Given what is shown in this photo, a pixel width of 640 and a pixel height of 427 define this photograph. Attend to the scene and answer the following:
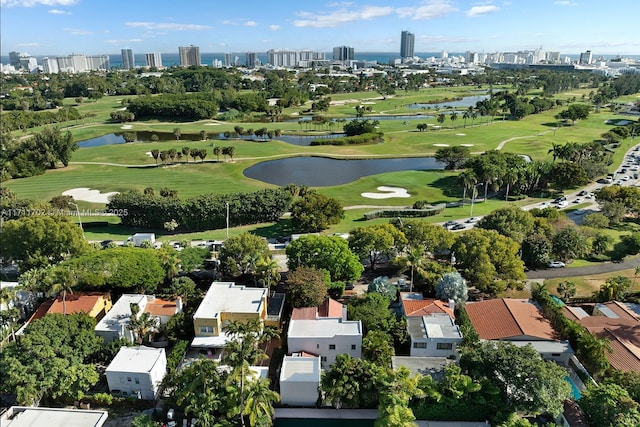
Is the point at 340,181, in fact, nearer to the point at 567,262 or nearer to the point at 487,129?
the point at 567,262

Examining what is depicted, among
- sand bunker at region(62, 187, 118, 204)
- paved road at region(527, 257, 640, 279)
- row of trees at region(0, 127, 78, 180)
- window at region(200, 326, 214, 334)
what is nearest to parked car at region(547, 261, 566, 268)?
paved road at region(527, 257, 640, 279)

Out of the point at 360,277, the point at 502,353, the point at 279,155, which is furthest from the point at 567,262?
the point at 279,155

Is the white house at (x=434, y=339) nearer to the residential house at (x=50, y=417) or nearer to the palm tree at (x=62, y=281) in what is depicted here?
the residential house at (x=50, y=417)

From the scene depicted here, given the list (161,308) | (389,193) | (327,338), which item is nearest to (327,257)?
(327,338)

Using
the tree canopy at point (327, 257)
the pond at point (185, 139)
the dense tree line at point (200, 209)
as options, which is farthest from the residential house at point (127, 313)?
the pond at point (185, 139)

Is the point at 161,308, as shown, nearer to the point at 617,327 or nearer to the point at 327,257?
the point at 327,257

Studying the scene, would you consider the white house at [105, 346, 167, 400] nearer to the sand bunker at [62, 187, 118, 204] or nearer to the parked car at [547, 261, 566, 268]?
the parked car at [547, 261, 566, 268]
